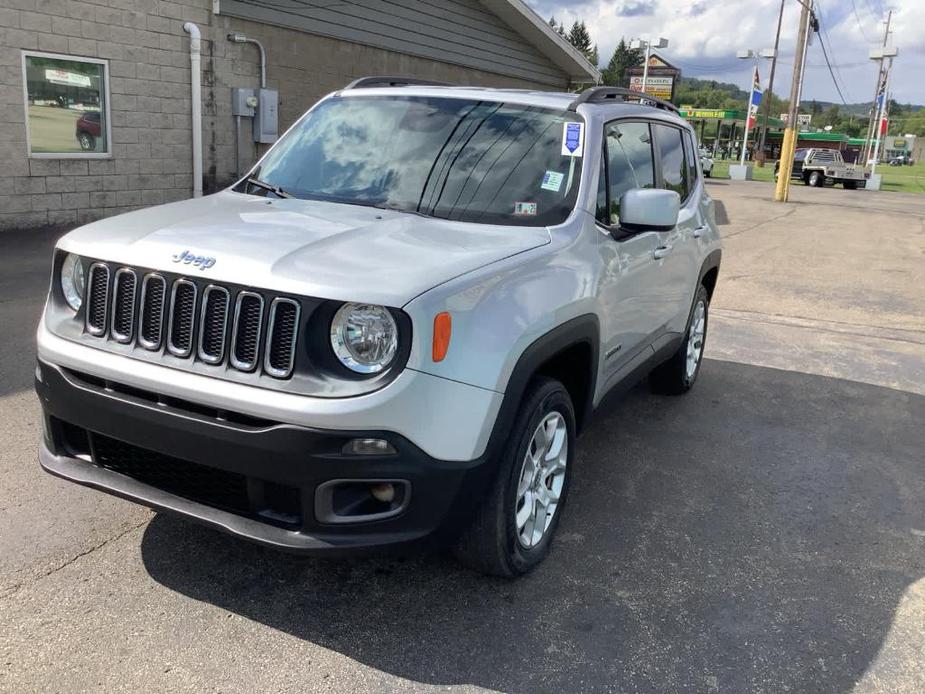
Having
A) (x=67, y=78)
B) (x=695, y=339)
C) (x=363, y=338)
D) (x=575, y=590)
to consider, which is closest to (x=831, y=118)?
(x=67, y=78)

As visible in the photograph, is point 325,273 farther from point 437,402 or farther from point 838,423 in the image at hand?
point 838,423

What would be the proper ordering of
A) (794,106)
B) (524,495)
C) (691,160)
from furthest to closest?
(794,106)
(691,160)
(524,495)

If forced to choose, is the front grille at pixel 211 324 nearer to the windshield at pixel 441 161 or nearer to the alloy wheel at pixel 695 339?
the windshield at pixel 441 161

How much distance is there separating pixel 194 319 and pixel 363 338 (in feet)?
1.84

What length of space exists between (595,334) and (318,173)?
1.52 meters

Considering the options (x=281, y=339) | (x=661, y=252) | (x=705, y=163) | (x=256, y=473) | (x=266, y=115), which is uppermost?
(x=266, y=115)

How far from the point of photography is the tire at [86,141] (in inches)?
443

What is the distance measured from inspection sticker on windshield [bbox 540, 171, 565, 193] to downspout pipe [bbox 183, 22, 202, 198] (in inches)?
388

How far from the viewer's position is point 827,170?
38.4 meters

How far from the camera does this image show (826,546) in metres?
3.74

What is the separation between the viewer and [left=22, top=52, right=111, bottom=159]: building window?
10477 millimetres

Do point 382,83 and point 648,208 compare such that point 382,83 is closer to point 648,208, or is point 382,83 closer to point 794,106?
point 648,208

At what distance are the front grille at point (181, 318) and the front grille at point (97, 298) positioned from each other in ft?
1.09

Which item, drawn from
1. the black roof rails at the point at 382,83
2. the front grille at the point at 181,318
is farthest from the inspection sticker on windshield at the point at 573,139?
the front grille at the point at 181,318
